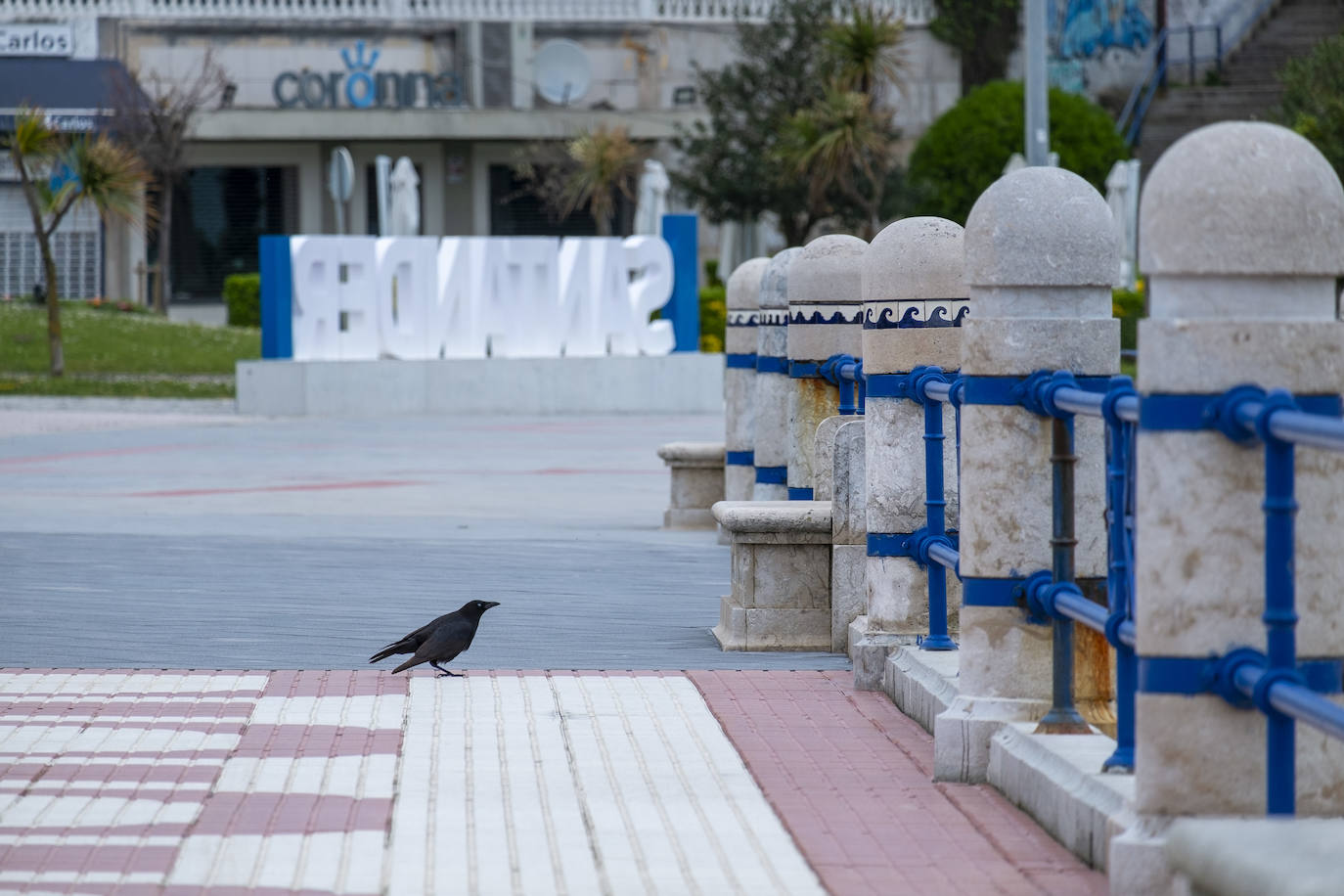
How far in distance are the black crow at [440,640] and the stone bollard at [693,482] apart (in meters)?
5.52

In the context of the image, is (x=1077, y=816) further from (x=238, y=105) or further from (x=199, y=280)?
(x=199, y=280)

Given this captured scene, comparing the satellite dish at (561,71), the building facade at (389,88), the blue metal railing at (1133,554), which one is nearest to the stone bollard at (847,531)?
the blue metal railing at (1133,554)

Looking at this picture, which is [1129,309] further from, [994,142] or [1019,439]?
[1019,439]

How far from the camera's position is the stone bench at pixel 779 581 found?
8391mm

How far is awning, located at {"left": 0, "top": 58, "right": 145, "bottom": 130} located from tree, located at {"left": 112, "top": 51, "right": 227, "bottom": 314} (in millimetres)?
531

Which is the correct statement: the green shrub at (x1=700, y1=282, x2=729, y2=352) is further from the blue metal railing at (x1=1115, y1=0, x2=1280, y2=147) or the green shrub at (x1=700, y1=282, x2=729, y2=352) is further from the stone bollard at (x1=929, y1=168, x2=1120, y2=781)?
the stone bollard at (x1=929, y1=168, x2=1120, y2=781)

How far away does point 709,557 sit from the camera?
1164cm

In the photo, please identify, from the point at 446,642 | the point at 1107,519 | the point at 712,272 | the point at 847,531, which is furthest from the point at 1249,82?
the point at 1107,519

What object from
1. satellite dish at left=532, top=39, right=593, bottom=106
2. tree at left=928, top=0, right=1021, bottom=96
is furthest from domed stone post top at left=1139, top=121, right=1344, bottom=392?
tree at left=928, top=0, right=1021, bottom=96

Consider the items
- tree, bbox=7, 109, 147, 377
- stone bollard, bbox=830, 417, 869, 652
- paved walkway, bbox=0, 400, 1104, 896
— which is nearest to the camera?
paved walkway, bbox=0, 400, 1104, 896

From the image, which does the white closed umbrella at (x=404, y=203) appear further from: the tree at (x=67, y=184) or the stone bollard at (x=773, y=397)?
the stone bollard at (x=773, y=397)

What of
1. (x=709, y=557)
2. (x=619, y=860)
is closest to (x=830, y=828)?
(x=619, y=860)

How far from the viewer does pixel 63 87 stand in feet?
137

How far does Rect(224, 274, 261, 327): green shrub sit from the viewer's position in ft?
133
